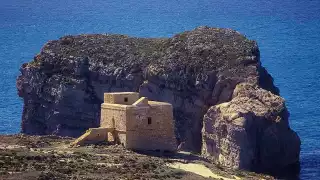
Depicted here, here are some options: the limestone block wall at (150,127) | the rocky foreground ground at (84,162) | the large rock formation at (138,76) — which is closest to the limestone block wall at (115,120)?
the limestone block wall at (150,127)

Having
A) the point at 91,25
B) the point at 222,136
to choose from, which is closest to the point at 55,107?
the point at 222,136

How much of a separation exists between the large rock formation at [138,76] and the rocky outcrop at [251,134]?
13.3 feet

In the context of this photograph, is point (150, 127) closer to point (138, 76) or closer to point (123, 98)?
point (123, 98)

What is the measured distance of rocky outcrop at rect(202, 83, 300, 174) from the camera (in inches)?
3238

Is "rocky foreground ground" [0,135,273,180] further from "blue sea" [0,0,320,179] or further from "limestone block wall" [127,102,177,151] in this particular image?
"blue sea" [0,0,320,179]

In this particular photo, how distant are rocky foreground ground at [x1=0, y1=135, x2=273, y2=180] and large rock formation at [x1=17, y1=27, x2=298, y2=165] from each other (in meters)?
16.8

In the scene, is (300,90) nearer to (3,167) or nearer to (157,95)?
(157,95)

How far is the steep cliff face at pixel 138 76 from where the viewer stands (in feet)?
301

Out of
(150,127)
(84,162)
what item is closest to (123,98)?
(150,127)

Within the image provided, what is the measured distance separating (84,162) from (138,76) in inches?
1208

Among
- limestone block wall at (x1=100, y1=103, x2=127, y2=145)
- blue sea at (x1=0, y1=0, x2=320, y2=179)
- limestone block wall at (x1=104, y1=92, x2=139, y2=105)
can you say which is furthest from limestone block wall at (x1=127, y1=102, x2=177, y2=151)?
blue sea at (x1=0, y1=0, x2=320, y2=179)

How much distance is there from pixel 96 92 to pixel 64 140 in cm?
1982

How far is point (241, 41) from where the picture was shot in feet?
320

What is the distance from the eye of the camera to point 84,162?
2562 inches
